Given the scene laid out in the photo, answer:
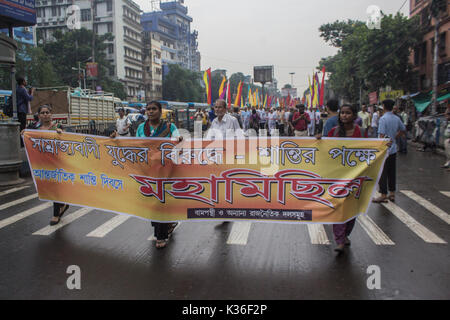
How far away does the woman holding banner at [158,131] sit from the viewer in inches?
195

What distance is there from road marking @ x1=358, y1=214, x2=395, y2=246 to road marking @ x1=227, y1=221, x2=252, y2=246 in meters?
1.75

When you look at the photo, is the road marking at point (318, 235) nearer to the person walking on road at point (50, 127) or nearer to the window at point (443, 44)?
the person walking on road at point (50, 127)

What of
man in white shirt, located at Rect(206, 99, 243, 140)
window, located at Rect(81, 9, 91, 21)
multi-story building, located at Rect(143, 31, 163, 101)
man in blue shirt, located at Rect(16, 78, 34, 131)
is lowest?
man in white shirt, located at Rect(206, 99, 243, 140)

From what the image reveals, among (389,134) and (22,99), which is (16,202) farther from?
(389,134)

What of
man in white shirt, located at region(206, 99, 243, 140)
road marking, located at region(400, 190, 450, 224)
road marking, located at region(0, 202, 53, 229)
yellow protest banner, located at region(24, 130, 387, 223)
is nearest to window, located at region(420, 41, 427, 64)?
road marking, located at region(400, 190, 450, 224)

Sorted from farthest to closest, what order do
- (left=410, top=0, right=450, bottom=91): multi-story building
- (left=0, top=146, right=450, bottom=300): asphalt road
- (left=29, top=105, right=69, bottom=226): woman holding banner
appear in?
(left=410, top=0, right=450, bottom=91): multi-story building, (left=29, top=105, right=69, bottom=226): woman holding banner, (left=0, top=146, right=450, bottom=300): asphalt road

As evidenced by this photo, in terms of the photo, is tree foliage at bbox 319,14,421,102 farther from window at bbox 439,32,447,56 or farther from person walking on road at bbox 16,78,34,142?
person walking on road at bbox 16,78,34,142

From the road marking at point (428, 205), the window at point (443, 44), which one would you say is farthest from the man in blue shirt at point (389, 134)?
the window at point (443, 44)

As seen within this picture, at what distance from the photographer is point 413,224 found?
604cm

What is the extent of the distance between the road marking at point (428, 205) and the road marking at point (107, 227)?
5.29 metres

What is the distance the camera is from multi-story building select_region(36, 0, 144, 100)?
80.3 metres

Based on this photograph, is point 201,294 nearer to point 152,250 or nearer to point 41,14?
point 152,250

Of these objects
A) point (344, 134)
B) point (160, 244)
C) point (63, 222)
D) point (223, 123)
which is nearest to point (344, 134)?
point (344, 134)
